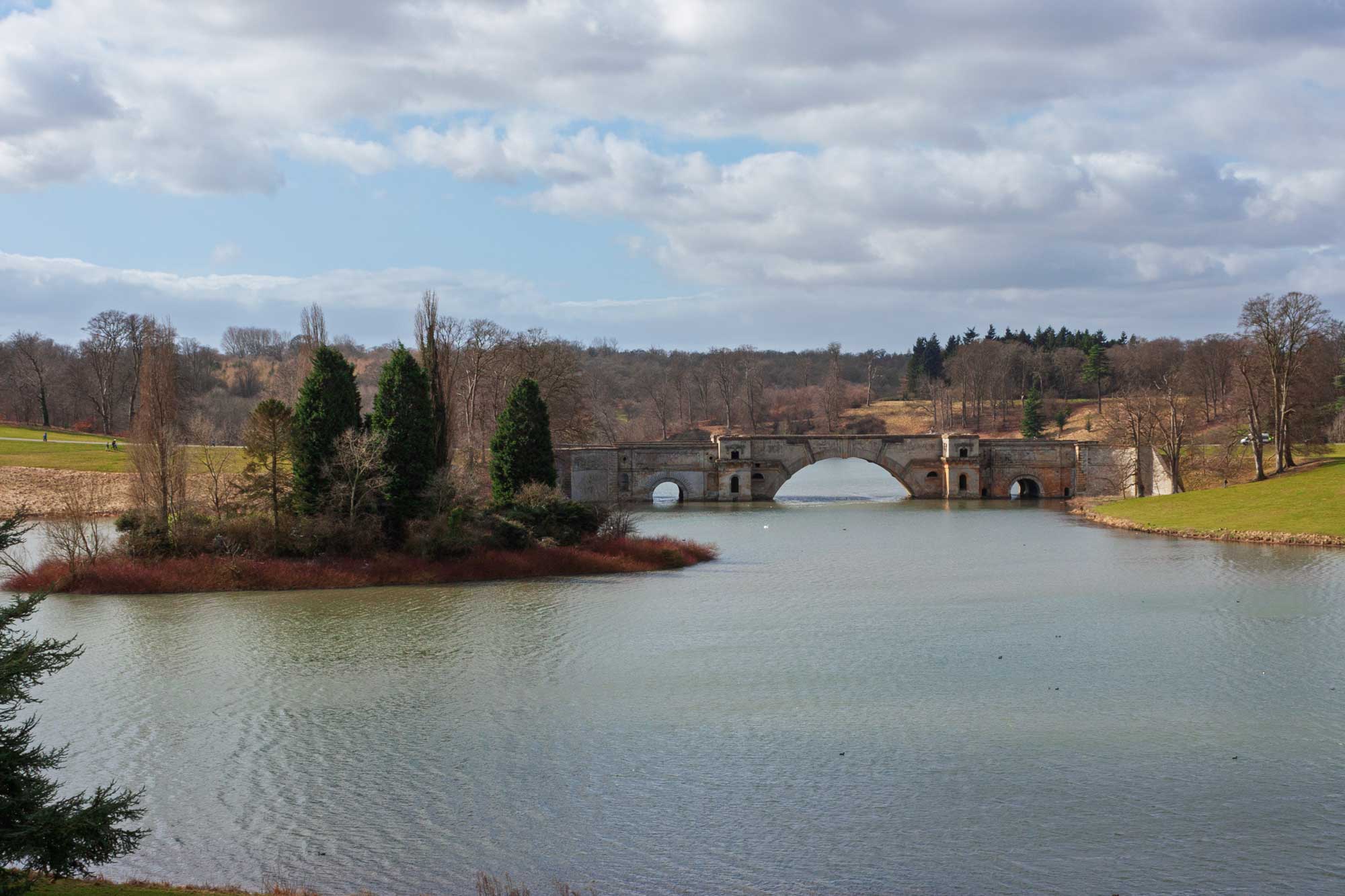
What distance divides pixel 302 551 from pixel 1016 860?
25768 mm

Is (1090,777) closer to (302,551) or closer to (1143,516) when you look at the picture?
(302,551)

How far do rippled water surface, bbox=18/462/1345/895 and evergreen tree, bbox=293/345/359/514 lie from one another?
4.87m

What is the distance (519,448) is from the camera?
3725cm

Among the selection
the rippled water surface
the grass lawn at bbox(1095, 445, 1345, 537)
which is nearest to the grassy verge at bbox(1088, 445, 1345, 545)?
the grass lawn at bbox(1095, 445, 1345, 537)

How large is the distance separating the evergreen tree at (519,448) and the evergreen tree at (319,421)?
16.9 ft

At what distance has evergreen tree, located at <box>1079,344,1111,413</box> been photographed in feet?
326

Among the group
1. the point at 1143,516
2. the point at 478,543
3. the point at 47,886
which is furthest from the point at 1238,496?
the point at 47,886

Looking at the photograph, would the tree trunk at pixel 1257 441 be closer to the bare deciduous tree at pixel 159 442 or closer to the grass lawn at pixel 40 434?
the bare deciduous tree at pixel 159 442

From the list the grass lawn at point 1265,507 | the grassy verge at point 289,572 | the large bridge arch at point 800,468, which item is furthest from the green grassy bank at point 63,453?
the grass lawn at point 1265,507

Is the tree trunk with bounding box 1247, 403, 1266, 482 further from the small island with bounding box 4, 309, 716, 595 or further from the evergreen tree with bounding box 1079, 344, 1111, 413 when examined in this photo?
the evergreen tree with bounding box 1079, 344, 1111, 413

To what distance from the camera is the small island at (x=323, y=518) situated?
31688mm

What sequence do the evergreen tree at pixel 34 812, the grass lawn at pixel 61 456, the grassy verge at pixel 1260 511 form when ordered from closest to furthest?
1. the evergreen tree at pixel 34 812
2. the grassy verge at pixel 1260 511
3. the grass lawn at pixel 61 456

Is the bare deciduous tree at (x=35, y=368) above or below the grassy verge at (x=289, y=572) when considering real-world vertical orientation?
above

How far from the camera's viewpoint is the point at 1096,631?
2389cm
